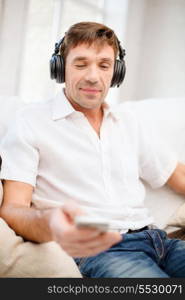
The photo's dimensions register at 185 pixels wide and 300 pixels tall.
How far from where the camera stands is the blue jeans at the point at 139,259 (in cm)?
116

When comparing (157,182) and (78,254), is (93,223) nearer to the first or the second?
(78,254)

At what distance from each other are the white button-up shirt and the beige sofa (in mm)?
159

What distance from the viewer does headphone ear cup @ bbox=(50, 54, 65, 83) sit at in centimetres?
143

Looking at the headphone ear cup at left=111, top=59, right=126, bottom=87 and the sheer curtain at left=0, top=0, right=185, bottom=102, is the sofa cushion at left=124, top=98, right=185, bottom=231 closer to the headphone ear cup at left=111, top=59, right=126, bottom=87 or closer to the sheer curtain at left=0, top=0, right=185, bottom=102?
the headphone ear cup at left=111, top=59, right=126, bottom=87

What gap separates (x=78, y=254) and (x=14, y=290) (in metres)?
0.26

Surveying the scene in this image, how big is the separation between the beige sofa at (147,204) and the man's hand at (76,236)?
0.22 metres

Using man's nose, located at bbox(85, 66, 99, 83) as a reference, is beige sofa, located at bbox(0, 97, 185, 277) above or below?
below

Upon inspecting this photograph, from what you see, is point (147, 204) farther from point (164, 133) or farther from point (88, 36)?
point (88, 36)

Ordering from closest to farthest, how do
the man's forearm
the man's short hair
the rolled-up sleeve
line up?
the man's forearm, the rolled-up sleeve, the man's short hair

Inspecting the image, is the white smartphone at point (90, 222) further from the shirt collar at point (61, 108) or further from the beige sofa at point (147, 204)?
the shirt collar at point (61, 108)

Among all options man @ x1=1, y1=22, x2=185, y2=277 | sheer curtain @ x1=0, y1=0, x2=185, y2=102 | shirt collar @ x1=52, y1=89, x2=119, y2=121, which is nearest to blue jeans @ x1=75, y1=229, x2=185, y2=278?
man @ x1=1, y1=22, x2=185, y2=277

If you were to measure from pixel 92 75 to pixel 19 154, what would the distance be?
1.12 ft

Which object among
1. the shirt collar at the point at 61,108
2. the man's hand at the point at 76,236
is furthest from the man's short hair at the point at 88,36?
the man's hand at the point at 76,236

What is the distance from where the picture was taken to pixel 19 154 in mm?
1309
